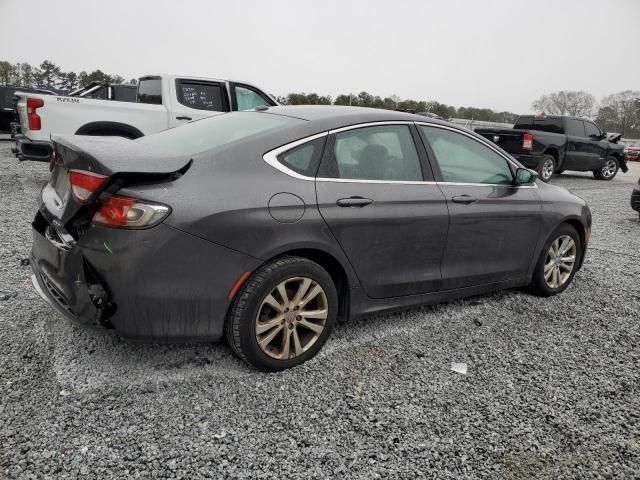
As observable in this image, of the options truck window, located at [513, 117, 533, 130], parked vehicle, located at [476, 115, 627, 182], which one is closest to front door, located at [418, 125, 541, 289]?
parked vehicle, located at [476, 115, 627, 182]

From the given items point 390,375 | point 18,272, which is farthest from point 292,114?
point 18,272

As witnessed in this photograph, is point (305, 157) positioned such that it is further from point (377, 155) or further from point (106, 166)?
point (106, 166)

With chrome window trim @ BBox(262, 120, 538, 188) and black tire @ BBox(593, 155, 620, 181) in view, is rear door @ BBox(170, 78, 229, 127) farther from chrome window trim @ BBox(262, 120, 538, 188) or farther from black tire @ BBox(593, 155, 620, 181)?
black tire @ BBox(593, 155, 620, 181)

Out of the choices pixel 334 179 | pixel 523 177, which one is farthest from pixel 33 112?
→ pixel 523 177

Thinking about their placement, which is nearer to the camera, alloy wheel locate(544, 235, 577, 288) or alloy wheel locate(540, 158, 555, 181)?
alloy wheel locate(544, 235, 577, 288)

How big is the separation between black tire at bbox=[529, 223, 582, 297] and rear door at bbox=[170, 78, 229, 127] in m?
5.77

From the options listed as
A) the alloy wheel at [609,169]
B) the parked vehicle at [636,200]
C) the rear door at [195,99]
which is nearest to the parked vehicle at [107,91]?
the rear door at [195,99]

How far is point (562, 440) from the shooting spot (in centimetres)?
244

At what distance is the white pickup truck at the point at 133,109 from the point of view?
7.25 m

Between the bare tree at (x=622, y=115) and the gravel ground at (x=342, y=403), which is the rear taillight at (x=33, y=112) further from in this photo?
the bare tree at (x=622, y=115)

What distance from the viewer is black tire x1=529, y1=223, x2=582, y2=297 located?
14.0 ft

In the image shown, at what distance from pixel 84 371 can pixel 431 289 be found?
2249 mm

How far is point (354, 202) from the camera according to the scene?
9.76 ft

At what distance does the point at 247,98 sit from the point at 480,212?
19.7 ft
